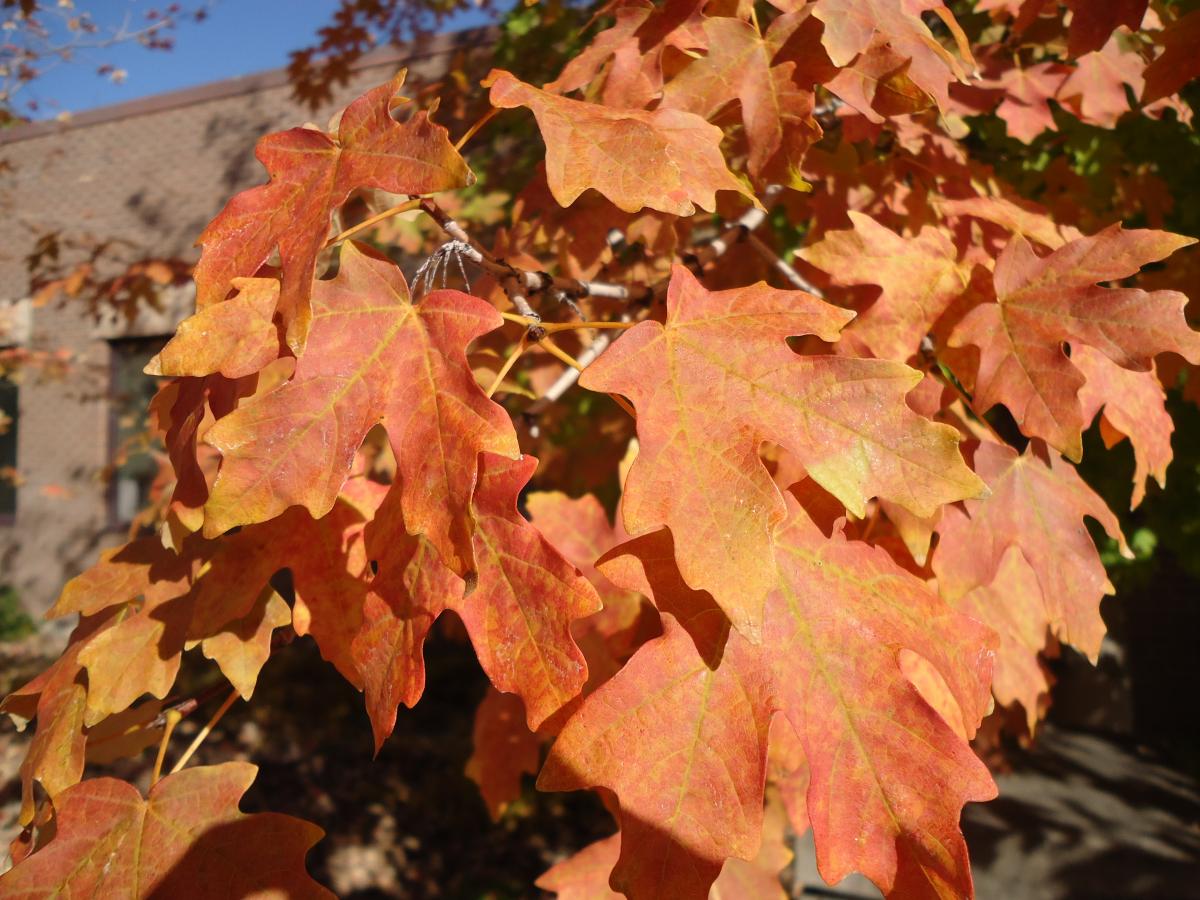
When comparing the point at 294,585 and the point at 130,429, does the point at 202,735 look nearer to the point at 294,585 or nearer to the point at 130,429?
the point at 294,585

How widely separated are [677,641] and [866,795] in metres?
0.25

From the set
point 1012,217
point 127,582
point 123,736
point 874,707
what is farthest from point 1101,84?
point 123,736

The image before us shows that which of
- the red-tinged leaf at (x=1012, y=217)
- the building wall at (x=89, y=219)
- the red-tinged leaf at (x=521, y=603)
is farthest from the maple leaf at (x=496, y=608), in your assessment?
the building wall at (x=89, y=219)

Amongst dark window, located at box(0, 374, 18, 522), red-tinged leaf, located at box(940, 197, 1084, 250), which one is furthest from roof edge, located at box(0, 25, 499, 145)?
red-tinged leaf, located at box(940, 197, 1084, 250)

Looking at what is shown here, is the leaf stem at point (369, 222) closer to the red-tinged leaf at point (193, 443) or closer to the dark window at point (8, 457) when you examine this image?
the red-tinged leaf at point (193, 443)

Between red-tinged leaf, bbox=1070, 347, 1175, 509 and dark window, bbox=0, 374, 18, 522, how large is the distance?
10966mm

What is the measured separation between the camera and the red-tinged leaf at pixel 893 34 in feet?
3.89

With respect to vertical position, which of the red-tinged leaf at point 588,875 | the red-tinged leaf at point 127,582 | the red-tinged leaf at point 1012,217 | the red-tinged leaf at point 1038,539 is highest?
the red-tinged leaf at point 1012,217

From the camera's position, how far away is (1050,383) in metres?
1.13

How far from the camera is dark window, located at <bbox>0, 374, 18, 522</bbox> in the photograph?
31.4 feet

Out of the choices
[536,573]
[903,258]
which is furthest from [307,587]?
[903,258]

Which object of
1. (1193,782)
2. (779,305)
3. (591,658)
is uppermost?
(779,305)

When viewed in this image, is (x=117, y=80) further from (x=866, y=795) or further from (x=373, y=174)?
(x=866, y=795)

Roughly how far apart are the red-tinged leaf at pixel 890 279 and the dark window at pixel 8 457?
10.7m
